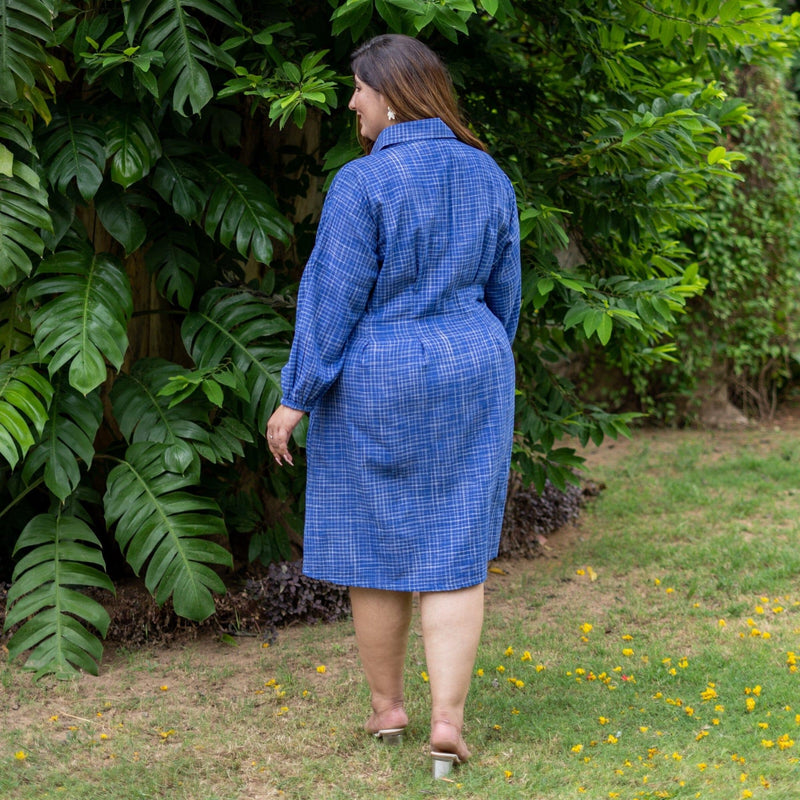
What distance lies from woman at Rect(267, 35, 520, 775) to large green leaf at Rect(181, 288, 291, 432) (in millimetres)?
921

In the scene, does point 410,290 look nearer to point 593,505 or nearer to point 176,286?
point 176,286

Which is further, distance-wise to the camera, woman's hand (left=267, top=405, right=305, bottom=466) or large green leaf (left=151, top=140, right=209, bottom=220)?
large green leaf (left=151, top=140, right=209, bottom=220)

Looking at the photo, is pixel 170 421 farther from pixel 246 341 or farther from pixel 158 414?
pixel 246 341

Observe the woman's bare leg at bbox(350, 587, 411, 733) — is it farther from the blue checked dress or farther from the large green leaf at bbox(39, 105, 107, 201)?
the large green leaf at bbox(39, 105, 107, 201)

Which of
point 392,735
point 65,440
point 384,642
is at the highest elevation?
point 65,440

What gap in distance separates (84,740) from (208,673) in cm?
63

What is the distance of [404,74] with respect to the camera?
9.12ft

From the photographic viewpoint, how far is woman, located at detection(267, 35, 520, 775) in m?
2.73

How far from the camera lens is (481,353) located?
110 inches

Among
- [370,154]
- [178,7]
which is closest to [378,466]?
[370,154]

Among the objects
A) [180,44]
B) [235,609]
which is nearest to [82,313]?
[180,44]

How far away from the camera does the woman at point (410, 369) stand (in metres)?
2.73

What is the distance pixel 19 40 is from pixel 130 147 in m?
0.47

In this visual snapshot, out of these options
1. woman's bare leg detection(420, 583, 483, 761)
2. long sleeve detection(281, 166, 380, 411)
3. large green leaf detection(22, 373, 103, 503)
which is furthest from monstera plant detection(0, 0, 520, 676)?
woman's bare leg detection(420, 583, 483, 761)
